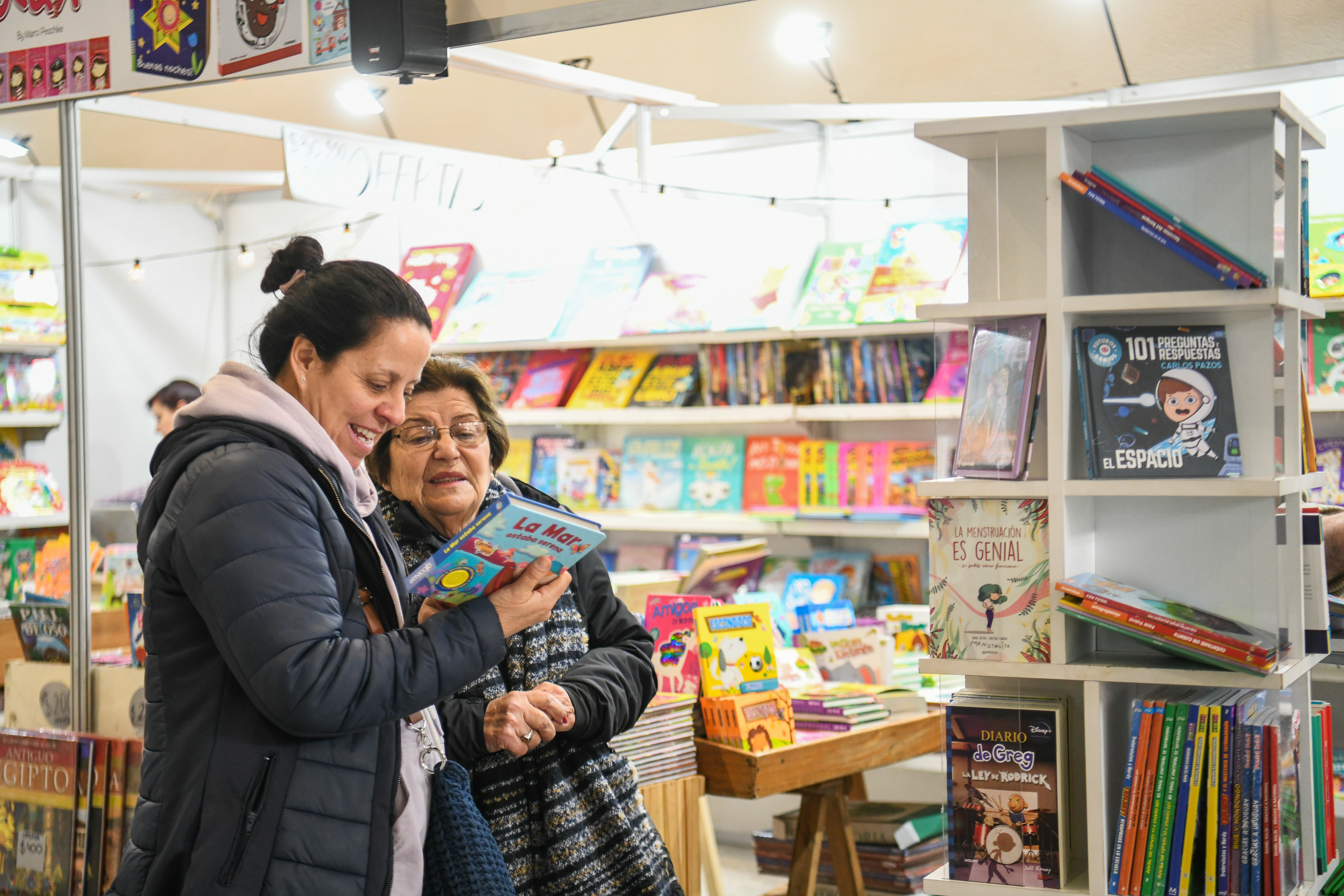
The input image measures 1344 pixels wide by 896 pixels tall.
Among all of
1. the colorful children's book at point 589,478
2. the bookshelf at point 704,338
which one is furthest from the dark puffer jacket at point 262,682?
the colorful children's book at point 589,478

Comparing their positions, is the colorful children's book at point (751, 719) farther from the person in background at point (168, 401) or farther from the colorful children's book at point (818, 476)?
the person in background at point (168, 401)

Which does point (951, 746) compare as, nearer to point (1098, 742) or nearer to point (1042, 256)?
point (1098, 742)

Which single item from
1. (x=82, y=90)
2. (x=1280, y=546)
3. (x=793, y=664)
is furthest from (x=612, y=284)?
(x=1280, y=546)

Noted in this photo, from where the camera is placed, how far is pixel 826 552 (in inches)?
200

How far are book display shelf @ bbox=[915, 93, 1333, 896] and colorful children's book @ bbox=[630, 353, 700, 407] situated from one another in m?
2.95

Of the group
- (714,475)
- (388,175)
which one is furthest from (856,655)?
(388,175)

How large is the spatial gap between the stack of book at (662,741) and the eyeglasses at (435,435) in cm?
84

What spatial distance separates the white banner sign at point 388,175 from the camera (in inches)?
131

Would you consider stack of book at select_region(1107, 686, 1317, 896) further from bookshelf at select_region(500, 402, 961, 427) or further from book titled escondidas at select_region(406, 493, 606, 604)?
bookshelf at select_region(500, 402, 961, 427)

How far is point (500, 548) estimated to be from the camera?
1.79 meters

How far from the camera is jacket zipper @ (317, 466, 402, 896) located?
1.69 meters

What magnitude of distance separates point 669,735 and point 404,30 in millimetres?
1633

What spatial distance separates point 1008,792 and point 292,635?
4.19ft

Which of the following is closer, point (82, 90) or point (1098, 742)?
point (1098, 742)
